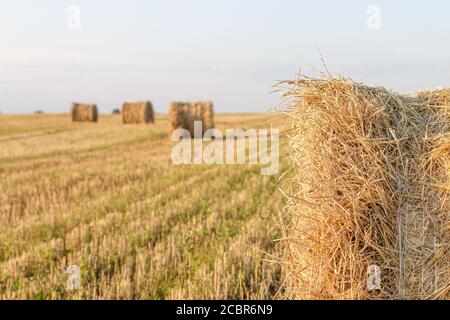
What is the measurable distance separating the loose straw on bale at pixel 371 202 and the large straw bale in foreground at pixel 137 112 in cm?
3260

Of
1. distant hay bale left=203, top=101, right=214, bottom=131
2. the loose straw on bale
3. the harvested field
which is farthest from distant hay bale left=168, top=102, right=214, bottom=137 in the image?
the loose straw on bale

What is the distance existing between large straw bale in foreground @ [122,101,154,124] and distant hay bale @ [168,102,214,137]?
1002 cm

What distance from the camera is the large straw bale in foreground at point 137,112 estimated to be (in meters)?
36.3

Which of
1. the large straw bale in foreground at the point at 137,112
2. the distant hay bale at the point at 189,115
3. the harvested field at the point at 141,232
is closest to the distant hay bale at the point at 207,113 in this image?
the distant hay bale at the point at 189,115

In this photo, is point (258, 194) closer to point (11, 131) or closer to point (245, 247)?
point (245, 247)

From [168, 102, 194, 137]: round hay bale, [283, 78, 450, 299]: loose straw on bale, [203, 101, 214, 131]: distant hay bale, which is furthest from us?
[203, 101, 214, 131]: distant hay bale

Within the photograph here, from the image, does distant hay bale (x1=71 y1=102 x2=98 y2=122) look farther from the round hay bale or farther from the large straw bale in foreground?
the round hay bale

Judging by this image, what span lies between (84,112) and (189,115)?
673 inches

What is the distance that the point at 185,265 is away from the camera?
6676 mm

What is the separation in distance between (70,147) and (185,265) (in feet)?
57.7

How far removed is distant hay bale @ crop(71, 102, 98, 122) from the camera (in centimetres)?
4078

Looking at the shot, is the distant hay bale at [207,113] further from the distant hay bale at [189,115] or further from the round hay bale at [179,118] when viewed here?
the round hay bale at [179,118]

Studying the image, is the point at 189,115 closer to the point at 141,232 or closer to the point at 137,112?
the point at 137,112
